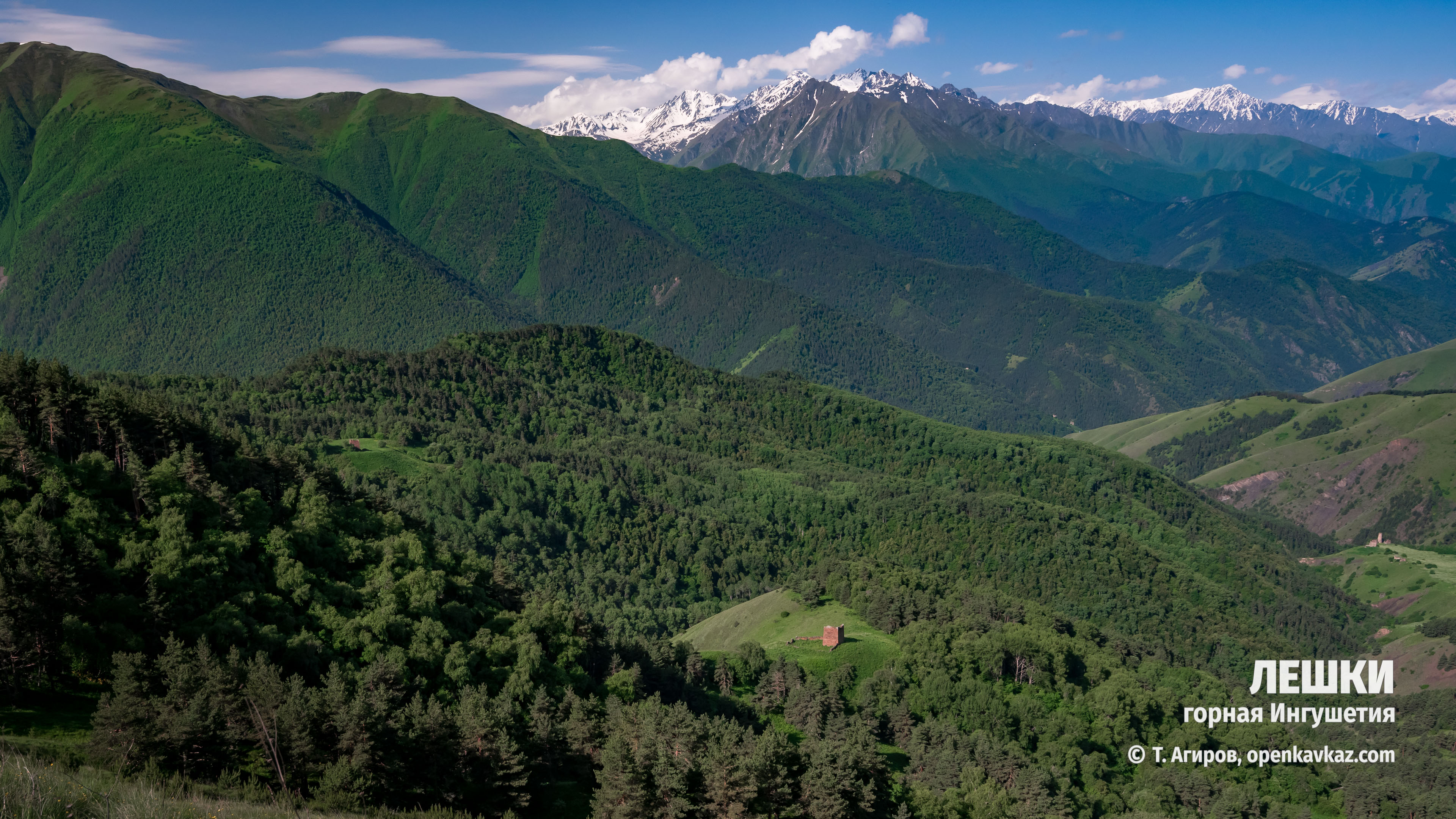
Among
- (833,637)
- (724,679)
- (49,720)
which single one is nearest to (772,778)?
(49,720)

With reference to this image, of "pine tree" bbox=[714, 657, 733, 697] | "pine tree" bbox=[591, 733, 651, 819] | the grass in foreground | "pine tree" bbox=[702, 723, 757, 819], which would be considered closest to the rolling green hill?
"pine tree" bbox=[714, 657, 733, 697]

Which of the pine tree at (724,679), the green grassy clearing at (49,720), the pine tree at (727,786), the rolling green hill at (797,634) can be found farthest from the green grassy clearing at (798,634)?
the green grassy clearing at (49,720)

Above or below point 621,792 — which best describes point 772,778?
above

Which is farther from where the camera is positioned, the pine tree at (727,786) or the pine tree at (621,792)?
the pine tree at (727,786)

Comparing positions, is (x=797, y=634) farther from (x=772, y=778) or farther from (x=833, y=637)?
(x=772, y=778)

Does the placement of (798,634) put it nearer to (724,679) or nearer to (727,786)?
(724,679)

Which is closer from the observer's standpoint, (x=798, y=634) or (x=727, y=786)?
(x=727, y=786)

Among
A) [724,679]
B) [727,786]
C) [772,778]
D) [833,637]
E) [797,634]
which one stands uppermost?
[833,637]

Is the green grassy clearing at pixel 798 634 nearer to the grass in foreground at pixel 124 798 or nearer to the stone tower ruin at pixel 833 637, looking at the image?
the stone tower ruin at pixel 833 637

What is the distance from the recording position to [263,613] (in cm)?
8312

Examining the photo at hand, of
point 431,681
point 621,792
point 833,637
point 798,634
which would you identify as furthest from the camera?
point 798,634

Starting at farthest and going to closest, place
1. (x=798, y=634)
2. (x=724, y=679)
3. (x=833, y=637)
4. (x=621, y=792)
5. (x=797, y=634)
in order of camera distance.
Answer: (x=798, y=634)
(x=797, y=634)
(x=833, y=637)
(x=724, y=679)
(x=621, y=792)

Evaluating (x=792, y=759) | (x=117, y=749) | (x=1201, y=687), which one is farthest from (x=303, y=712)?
(x=1201, y=687)

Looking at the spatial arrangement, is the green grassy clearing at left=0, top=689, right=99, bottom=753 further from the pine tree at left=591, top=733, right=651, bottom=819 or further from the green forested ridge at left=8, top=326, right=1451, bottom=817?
the pine tree at left=591, top=733, right=651, bottom=819
